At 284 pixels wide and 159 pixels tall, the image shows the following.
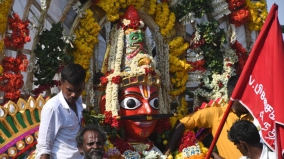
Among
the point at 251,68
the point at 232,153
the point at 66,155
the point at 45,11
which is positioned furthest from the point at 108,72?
the point at 251,68

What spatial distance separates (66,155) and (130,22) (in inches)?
108

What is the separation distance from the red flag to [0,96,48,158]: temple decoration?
248 centimetres

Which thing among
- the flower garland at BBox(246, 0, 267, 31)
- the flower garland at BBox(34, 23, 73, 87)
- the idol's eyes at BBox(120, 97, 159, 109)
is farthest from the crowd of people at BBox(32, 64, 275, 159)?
the flower garland at BBox(246, 0, 267, 31)

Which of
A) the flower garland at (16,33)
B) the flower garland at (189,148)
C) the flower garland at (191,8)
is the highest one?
the flower garland at (191,8)

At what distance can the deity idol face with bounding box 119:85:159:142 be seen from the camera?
24.0 feet

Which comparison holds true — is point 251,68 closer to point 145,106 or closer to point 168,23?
point 145,106

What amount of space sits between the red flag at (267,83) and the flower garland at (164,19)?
3.19 meters

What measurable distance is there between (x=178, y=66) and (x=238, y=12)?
126 cm

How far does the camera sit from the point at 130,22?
7496 millimetres

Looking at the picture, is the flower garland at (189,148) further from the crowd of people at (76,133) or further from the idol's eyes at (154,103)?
the crowd of people at (76,133)

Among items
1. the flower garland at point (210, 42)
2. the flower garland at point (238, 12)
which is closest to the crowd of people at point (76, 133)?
the flower garland at point (210, 42)

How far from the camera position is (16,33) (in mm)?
6672

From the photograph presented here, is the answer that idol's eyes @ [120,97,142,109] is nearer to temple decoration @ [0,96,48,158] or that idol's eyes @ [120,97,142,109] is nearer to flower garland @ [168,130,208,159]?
flower garland @ [168,130,208,159]

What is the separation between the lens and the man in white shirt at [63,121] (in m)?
5.04
